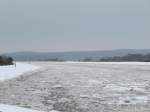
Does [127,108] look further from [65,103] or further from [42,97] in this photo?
[42,97]

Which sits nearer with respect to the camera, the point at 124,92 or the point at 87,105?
the point at 87,105

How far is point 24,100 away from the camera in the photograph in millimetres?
14305

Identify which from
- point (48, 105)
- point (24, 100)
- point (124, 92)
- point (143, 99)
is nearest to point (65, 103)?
point (48, 105)

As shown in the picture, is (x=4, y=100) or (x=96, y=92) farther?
(x=96, y=92)

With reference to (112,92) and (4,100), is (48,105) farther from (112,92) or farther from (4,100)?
(112,92)

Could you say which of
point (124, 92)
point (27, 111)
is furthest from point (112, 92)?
point (27, 111)

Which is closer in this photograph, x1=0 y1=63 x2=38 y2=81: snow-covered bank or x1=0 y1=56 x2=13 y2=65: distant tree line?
x1=0 y1=63 x2=38 y2=81: snow-covered bank

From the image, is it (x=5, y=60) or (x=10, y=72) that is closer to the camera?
(x=10, y=72)

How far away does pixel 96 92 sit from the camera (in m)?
16.7

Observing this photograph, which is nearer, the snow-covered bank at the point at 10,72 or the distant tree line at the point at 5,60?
the snow-covered bank at the point at 10,72

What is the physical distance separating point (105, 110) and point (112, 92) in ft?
15.9

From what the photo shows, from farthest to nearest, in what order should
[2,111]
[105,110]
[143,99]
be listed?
1. [143,99]
2. [105,110]
3. [2,111]

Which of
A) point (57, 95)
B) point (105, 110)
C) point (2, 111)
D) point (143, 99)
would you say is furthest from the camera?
point (57, 95)

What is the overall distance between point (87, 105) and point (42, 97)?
2838mm
